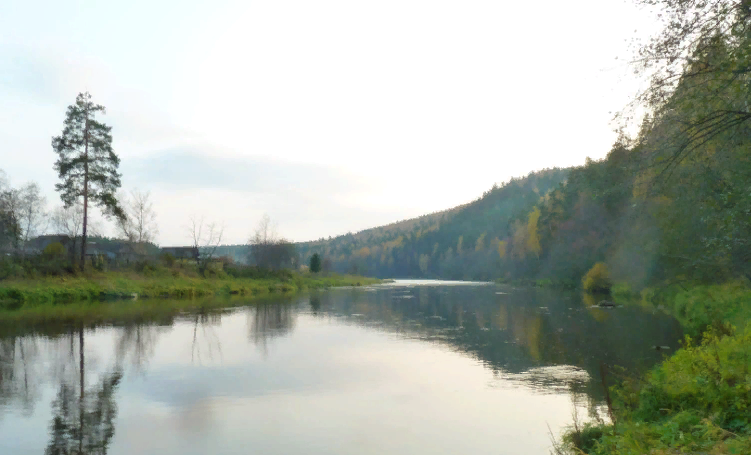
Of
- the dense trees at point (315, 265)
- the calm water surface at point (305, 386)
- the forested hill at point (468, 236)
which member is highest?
the forested hill at point (468, 236)

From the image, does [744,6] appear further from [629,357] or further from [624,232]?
[624,232]

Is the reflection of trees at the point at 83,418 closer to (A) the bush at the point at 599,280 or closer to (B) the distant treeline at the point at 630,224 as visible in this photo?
(B) the distant treeline at the point at 630,224

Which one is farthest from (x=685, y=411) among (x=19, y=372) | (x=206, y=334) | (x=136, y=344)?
(x=206, y=334)

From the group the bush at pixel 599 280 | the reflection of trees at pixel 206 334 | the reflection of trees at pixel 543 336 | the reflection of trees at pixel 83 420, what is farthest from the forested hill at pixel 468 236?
the reflection of trees at pixel 83 420

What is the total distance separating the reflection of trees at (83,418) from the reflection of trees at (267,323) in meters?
6.31

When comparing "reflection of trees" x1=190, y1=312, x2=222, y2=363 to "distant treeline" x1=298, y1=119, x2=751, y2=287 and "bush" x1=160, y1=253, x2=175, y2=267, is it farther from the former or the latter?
"bush" x1=160, y1=253, x2=175, y2=267

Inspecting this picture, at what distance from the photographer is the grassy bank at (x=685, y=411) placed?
21.4ft

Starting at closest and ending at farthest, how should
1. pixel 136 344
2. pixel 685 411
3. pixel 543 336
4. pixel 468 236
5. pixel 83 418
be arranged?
1. pixel 685 411
2. pixel 83 418
3. pixel 136 344
4. pixel 543 336
5. pixel 468 236

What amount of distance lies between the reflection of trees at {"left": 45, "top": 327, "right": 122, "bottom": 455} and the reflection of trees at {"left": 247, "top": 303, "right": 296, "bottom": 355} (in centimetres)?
631

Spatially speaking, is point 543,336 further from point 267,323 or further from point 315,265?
point 315,265

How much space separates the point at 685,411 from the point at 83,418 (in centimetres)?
970

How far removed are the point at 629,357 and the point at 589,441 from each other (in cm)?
889

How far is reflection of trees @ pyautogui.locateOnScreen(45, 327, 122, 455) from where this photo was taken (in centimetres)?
868

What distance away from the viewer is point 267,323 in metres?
27.0
